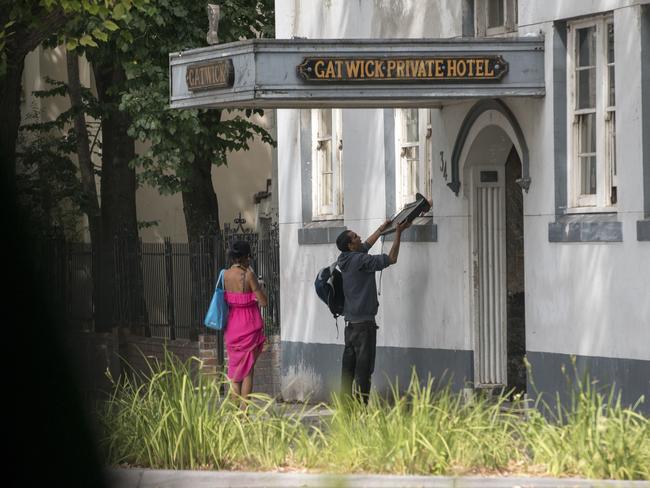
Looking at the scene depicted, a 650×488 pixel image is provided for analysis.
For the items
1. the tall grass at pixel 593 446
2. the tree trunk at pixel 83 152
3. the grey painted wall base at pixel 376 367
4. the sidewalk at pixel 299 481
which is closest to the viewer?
the sidewalk at pixel 299 481

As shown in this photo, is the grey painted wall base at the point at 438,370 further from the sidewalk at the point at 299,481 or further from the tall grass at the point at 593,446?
the sidewalk at the point at 299,481

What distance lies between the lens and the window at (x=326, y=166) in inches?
826

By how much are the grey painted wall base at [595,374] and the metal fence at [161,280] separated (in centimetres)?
777

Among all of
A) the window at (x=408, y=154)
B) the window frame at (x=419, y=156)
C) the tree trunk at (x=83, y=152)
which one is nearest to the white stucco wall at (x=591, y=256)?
the window frame at (x=419, y=156)

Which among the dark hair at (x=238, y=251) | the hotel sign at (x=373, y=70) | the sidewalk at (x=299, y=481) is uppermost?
the hotel sign at (x=373, y=70)

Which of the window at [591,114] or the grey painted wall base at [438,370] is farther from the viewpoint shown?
the window at [591,114]

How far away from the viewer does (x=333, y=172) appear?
21.1m

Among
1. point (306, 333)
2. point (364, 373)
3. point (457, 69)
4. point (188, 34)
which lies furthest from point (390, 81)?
point (188, 34)

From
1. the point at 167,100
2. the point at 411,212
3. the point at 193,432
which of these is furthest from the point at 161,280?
the point at 193,432

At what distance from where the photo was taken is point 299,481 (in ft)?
35.6

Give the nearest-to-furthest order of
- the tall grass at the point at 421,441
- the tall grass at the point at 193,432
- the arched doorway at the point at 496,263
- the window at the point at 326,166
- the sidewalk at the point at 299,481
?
the sidewalk at the point at 299,481
the tall grass at the point at 421,441
the tall grass at the point at 193,432
the arched doorway at the point at 496,263
the window at the point at 326,166

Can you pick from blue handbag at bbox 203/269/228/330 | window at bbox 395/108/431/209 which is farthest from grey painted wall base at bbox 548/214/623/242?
window at bbox 395/108/431/209

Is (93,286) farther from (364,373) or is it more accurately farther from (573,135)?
(573,135)

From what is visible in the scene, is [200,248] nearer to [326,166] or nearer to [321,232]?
[326,166]
